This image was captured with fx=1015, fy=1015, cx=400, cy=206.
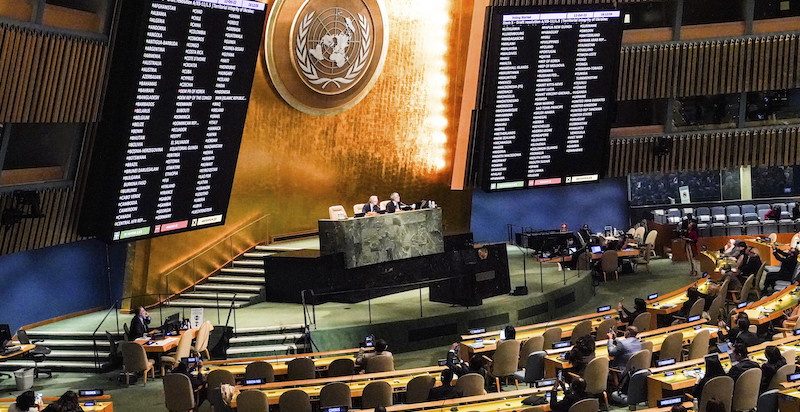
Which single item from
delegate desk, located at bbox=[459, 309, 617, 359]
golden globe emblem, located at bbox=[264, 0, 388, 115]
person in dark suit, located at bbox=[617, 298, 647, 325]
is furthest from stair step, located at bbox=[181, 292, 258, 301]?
person in dark suit, located at bbox=[617, 298, 647, 325]

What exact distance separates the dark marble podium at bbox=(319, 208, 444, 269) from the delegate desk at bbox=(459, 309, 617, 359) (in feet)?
14.0

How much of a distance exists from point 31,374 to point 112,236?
2381 mm

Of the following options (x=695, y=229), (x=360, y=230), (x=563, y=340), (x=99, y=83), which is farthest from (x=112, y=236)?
(x=695, y=229)

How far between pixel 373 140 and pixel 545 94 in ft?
16.2

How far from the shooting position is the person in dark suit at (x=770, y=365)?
37.9 feet

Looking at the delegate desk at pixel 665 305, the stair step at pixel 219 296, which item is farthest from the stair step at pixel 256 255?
the delegate desk at pixel 665 305

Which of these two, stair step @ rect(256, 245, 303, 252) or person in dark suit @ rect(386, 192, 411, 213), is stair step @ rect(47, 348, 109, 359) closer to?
stair step @ rect(256, 245, 303, 252)

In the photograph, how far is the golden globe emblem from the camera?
2034cm

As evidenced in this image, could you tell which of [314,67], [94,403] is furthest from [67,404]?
Answer: [314,67]

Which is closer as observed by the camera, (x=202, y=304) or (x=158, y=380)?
(x=158, y=380)

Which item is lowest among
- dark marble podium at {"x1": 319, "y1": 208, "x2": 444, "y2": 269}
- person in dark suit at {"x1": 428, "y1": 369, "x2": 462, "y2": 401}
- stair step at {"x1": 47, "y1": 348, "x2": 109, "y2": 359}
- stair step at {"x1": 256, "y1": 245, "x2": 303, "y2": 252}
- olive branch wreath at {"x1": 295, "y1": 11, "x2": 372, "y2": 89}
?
stair step at {"x1": 47, "y1": 348, "x2": 109, "y2": 359}

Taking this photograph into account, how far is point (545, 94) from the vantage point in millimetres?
18984

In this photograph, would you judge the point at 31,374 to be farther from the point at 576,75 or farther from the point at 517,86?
the point at 576,75

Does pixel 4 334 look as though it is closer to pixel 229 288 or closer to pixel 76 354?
pixel 76 354
